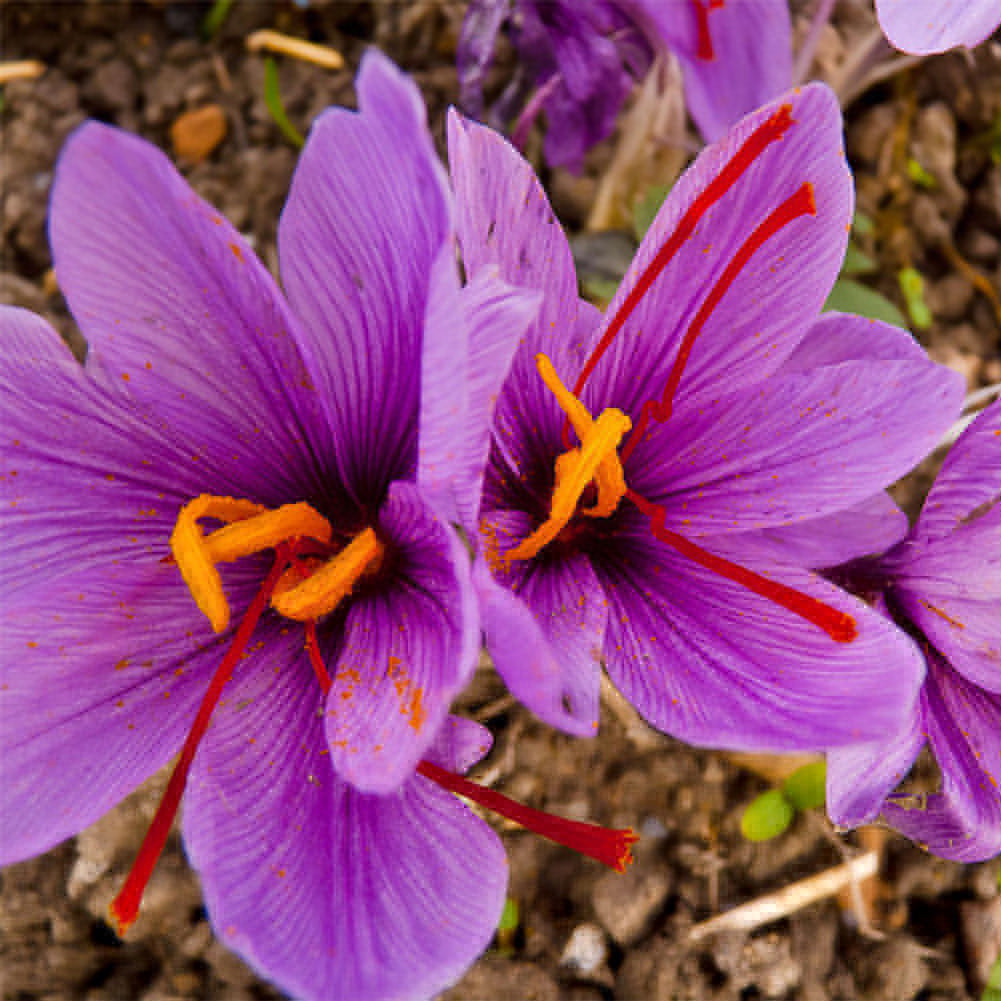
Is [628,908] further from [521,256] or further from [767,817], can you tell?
[521,256]

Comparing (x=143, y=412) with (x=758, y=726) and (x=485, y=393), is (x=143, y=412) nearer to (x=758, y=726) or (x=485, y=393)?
(x=485, y=393)

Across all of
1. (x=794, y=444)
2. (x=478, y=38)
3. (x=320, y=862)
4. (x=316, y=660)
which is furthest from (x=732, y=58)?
(x=320, y=862)

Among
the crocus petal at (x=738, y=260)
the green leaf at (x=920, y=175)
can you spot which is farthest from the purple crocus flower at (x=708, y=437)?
the green leaf at (x=920, y=175)

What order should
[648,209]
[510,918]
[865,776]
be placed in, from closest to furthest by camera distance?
[865,776]
[510,918]
[648,209]

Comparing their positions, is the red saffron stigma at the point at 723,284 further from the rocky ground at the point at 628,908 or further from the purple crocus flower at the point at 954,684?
the rocky ground at the point at 628,908

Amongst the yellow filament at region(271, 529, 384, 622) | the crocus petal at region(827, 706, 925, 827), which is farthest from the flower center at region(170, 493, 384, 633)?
the crocus petal at region(827, 706, 925, 827)

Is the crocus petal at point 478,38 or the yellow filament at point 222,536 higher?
the crocus petal at point 478,38
